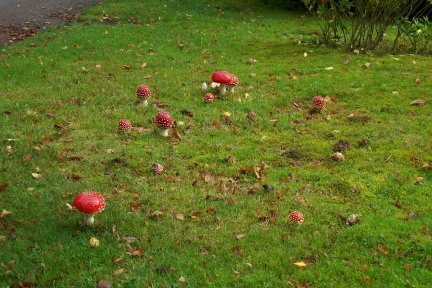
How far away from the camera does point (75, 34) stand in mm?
14398

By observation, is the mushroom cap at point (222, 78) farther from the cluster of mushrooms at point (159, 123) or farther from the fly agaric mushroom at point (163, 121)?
the fly agaric mushroom at point (163, 121)

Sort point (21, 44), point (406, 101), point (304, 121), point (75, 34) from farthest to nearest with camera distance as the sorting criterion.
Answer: point (75, 34) < point (21, 44) < point (406, 101) < point (304, 121)

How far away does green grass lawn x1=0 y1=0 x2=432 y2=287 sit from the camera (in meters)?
4.96

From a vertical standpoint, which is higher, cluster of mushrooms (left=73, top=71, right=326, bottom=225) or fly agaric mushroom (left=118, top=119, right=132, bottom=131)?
cluster of mushrooms (left=73, top=71, right=326, bottom=225)

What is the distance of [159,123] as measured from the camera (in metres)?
7.57

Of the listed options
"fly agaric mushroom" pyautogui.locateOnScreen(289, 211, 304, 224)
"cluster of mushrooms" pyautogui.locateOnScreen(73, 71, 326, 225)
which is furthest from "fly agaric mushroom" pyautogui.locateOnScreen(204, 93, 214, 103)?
"fly agaric mushroom" pyautogui.locateOnScreen(289, 211, 304, 224)

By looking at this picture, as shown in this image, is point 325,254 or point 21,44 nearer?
point 325,254

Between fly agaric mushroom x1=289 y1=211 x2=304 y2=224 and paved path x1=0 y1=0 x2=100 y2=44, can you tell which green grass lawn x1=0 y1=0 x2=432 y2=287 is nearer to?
fly agaric mushroom x1=289 y1=211 x2=304 y2=224

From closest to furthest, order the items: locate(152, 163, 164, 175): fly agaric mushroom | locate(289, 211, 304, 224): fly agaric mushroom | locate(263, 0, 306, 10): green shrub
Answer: locate(289, 211, 304, 224): fly agaric mushroom < locate(152, 163, 164, 175): fly agaric mushroom < locate(263, 0, 306, 10): green shrub

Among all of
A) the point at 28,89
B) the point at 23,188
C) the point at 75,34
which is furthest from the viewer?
the point at 75,34

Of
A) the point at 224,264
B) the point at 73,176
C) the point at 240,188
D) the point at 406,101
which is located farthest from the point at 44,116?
the point at 406,101

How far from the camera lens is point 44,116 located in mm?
8516

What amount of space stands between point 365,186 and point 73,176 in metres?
3.54

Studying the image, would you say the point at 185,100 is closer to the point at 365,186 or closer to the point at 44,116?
the point at 44,116
